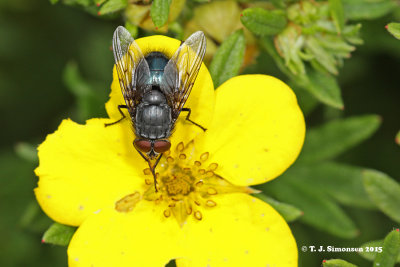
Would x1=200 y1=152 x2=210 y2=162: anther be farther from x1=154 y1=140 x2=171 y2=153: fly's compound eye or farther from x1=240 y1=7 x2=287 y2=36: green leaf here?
x1=240 y1=7 x2=287 y2=36: green leaf

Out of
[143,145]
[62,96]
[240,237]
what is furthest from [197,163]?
[62,96]

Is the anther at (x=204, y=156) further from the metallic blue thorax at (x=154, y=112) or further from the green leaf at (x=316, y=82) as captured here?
the green leaf at (x=316, y=82)

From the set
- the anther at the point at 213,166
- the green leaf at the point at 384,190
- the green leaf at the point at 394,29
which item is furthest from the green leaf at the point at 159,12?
the green leaf at the point at 384,190

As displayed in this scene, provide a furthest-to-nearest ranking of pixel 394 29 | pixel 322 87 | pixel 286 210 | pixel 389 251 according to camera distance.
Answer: pixel 322 87
pixel 286 210
pixel 394 29
pixel 389 251

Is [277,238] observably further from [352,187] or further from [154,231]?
[352,187]

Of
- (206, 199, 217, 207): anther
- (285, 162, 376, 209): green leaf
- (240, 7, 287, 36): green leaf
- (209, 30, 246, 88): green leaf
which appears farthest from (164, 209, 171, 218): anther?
(285, 162, 376, 209): green leaf

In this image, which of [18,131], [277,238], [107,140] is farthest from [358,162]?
[18,131]

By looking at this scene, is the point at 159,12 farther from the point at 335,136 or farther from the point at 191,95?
the point at 335,136
